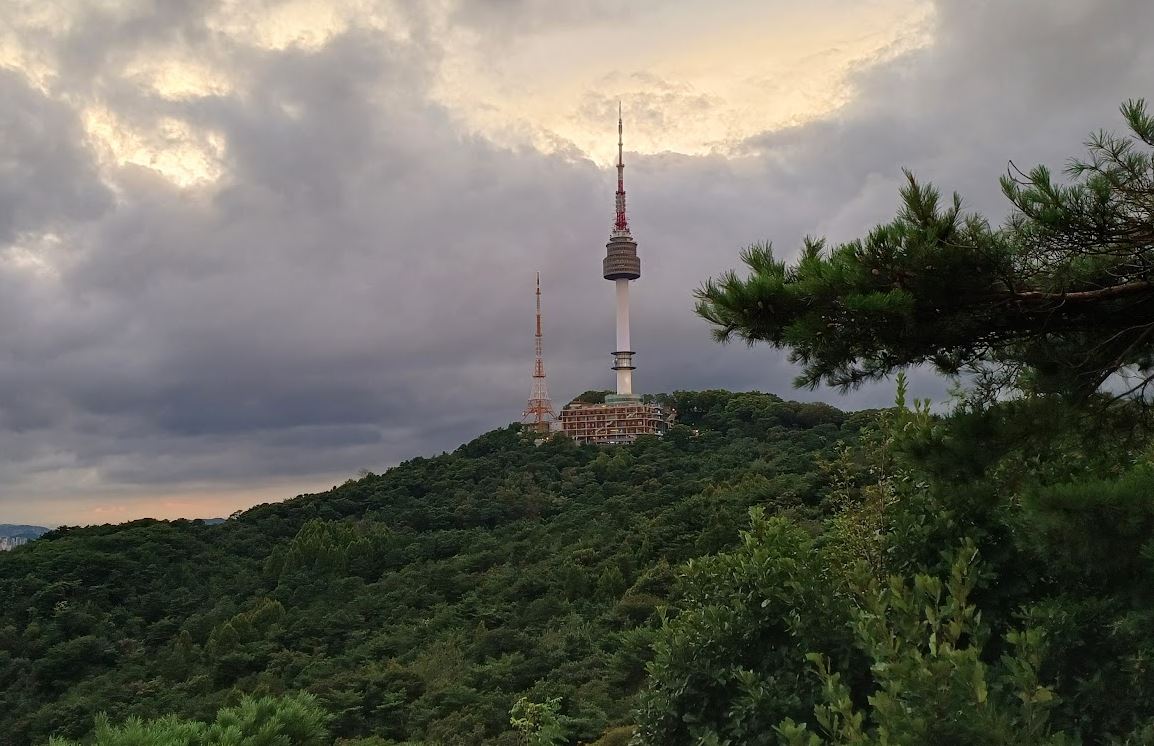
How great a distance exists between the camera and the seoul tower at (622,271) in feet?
234

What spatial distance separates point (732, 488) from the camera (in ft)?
112

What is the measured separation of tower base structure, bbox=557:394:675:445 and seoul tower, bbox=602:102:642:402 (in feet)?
19.6

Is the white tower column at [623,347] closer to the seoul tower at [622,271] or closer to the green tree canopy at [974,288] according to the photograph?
the seoul tower at [622,271]

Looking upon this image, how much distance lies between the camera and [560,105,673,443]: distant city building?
6322 centimetres

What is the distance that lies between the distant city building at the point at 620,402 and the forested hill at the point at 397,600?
967 centimetres

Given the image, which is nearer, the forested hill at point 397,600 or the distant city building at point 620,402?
the forested hill at point 397,600

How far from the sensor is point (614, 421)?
6356cm

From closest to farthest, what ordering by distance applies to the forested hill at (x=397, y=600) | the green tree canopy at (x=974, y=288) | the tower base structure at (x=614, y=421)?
the green tree canopy at (x=974, y=288) < the forested hill at (x=397, y=600) < the tower base structure at (x=614, y=421)

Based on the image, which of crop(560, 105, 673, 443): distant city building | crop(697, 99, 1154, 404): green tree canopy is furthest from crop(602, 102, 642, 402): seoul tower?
crop(697, 99, 1154, 404): green tree canopy

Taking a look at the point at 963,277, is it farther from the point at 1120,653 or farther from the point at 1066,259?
the point at 1120,653

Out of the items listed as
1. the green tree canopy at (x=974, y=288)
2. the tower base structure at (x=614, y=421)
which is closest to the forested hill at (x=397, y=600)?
the green tree canopy at (x=974, y=288)

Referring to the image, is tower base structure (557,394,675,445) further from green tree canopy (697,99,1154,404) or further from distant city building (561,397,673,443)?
green tree canopy (697,99,1154,404)

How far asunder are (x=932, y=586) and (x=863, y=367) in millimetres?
1453

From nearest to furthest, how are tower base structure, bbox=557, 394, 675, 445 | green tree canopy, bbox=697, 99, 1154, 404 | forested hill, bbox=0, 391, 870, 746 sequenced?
green tree canopy, bbox=697, 99, 1154, 404
forested hill, bbox=0, 391, 870, 746
tower base structure, bbox=557, 394, 675, 445
